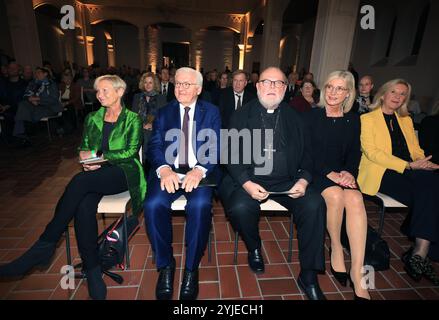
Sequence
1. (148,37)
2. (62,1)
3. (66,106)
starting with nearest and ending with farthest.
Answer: (66,106)
(62,1)
(148,37)

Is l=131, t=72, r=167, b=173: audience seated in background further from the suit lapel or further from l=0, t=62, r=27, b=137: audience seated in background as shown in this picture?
l=0, t=62, r=27, b=137: audience seated in background

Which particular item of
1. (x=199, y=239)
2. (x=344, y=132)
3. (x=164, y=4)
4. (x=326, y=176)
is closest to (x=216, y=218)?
(x=199, y=239)

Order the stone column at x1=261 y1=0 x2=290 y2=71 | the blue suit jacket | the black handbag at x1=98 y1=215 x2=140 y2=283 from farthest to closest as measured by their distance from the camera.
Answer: the stone column at x1=261 y1=0 x2=290 y2=71 < the blue suit jacket < the black handbag at x1=98 y1=215 x2=140 y2=283

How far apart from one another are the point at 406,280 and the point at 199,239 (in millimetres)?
1859

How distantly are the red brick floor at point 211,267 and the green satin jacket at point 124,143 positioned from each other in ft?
1.99

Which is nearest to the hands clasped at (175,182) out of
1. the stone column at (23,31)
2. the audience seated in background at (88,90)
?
the audience seated in background at (88,90)

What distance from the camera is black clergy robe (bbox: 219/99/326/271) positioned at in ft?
6.79

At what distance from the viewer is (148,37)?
69.8 ft

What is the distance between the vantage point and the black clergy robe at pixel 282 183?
2070 mm

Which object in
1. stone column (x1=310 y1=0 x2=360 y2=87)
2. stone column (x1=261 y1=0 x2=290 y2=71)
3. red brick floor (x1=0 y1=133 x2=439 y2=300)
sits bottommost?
red brick floor (x1=0 y1=133 x2=439 y2=300)

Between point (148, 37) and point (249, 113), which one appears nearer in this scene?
point (249, 113)

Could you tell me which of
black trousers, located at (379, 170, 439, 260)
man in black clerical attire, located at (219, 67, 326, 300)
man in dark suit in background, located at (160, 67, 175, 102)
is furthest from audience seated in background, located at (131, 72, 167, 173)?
black trousers, located at (379, 170, 439, 260)

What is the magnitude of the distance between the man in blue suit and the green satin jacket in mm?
125

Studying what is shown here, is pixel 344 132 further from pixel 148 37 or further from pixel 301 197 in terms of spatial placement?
pixel 148 37
